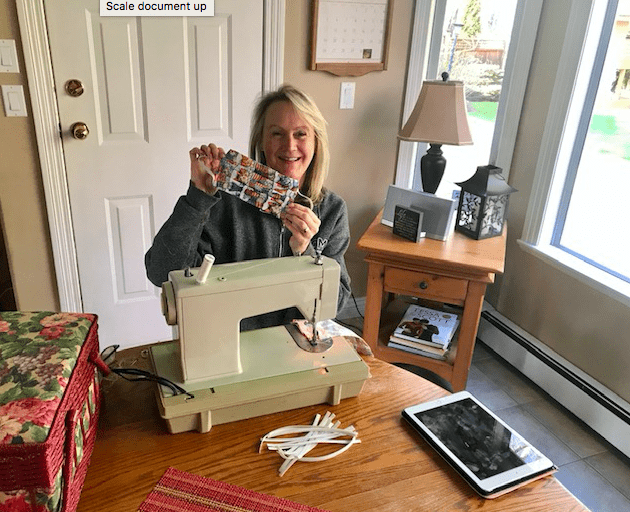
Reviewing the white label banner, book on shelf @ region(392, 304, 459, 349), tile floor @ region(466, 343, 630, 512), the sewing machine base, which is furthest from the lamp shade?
the sewing machine base

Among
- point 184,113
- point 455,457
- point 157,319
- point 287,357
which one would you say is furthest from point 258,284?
point 157,319

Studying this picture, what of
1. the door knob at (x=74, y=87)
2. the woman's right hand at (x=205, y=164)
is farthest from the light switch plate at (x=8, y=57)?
the woman's right hand at (x=205, y=164)

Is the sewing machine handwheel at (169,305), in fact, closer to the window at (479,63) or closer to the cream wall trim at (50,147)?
the cream wall trim at (50,147)

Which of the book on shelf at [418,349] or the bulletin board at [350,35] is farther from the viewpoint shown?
the bulletin board at [350,35]

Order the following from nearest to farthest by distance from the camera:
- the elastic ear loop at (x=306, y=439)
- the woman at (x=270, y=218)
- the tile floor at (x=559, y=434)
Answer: the elastic ear loop at (x=306, y=439), the woman at (x=270, y=218), the tile floor at (x=559, y=434)

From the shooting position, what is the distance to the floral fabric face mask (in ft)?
3.50

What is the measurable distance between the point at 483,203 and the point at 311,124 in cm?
95

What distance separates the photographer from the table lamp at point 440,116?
220cm

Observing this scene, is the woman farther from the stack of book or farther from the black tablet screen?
the stack of book

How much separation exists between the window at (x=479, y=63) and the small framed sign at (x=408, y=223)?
638 millimetres

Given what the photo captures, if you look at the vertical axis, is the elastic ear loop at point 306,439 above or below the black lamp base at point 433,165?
below

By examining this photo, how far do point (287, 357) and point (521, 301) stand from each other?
1721 millimetres

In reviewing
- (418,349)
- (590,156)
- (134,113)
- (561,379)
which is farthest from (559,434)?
(134,113)

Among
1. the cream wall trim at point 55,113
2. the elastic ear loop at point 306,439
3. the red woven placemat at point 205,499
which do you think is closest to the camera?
the red woven placemat at point 205,499
